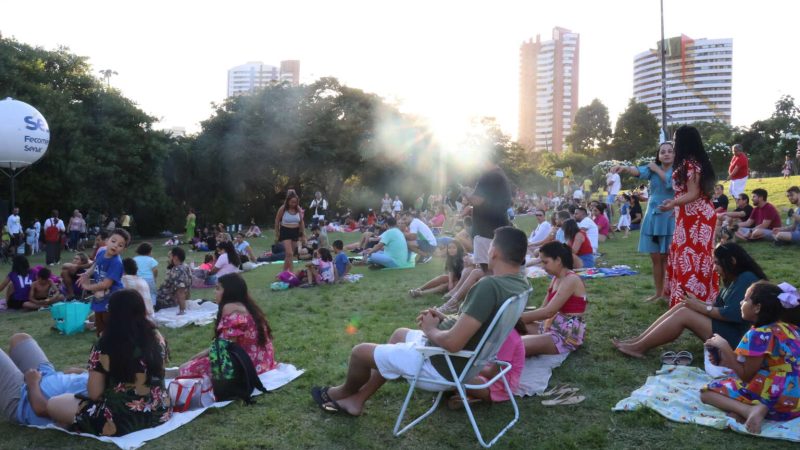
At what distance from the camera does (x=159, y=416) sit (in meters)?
4.32

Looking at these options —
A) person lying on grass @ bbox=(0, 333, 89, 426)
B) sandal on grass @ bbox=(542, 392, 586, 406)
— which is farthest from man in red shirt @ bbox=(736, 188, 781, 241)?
person lying on grass @ bbox=(0, 333, 89, 426)

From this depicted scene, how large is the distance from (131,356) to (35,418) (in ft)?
3.46

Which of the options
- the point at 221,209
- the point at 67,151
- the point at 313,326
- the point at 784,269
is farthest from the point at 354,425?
the point at 221,209

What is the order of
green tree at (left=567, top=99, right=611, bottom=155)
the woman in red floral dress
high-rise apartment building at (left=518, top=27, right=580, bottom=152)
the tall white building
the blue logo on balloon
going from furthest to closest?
high-rise apartment building at (left=518, top=27, right=580, bottom=152) → the tall white building → green tree at (left=567, top=99, right=611, bottom=155) → the blue logo on balloon → the woman in red floral dress

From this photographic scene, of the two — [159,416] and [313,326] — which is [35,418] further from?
[313,326]

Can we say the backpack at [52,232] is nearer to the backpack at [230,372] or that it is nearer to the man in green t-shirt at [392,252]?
the man in green t-shirt at [392,252]

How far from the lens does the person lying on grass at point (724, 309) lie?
4852mm

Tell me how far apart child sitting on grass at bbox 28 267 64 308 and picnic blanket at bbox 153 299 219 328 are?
2.55m

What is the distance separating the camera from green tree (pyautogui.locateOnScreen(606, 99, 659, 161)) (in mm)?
58500

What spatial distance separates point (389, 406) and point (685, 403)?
218 cm

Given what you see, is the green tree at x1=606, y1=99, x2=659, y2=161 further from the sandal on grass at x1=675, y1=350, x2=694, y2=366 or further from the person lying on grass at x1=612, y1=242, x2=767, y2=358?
the person lying on grass at x1=612, y1=242, x2=767, y2=358

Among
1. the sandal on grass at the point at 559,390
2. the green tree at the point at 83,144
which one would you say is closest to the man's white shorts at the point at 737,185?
the sandal on grass at the point at 559,390

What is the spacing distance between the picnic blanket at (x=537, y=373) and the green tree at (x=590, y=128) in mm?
66404

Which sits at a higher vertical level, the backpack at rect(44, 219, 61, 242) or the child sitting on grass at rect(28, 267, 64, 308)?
the backpack at rect(44, 219, 61, 242)
